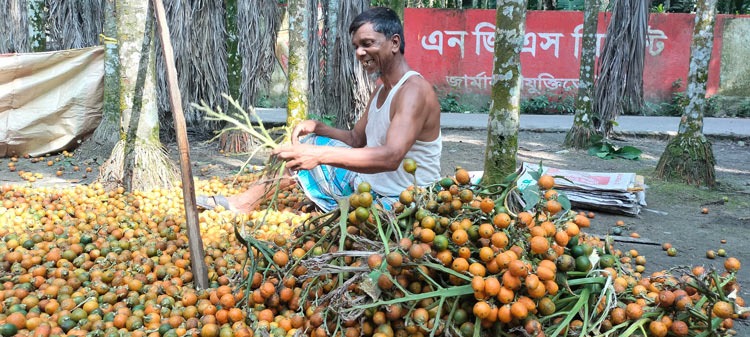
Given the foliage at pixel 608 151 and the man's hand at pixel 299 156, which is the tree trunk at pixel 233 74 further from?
the man's hand at pixel 299 156

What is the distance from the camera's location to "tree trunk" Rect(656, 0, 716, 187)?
589 cm

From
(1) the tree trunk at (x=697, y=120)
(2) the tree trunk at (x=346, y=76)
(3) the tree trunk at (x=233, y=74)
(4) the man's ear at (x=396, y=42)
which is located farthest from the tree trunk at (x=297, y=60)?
(1) the tree trunk at (x=697, y=120)

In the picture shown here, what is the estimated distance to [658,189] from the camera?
5.91 metres

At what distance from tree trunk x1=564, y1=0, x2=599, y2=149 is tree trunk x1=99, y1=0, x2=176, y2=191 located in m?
5.46

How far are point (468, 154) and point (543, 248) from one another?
19.8ft

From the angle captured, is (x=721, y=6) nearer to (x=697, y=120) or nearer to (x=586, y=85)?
(x=586, y=85)

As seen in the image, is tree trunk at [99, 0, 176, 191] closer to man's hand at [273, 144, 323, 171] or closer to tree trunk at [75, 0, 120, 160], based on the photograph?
tree trunk at [75, 0, 120, 160]

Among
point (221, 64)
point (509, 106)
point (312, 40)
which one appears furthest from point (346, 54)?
point (509, 106)

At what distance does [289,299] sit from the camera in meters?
2.36

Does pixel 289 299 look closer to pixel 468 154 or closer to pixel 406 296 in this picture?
pixel 406 296

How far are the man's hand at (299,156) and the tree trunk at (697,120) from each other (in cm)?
476

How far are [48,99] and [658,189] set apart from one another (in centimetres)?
668

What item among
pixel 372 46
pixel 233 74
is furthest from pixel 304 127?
pixel 233 74

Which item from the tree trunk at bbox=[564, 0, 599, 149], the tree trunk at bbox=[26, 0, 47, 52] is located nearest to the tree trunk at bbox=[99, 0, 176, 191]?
the tree trunk at bbox=[26, 0, 47, 52]
